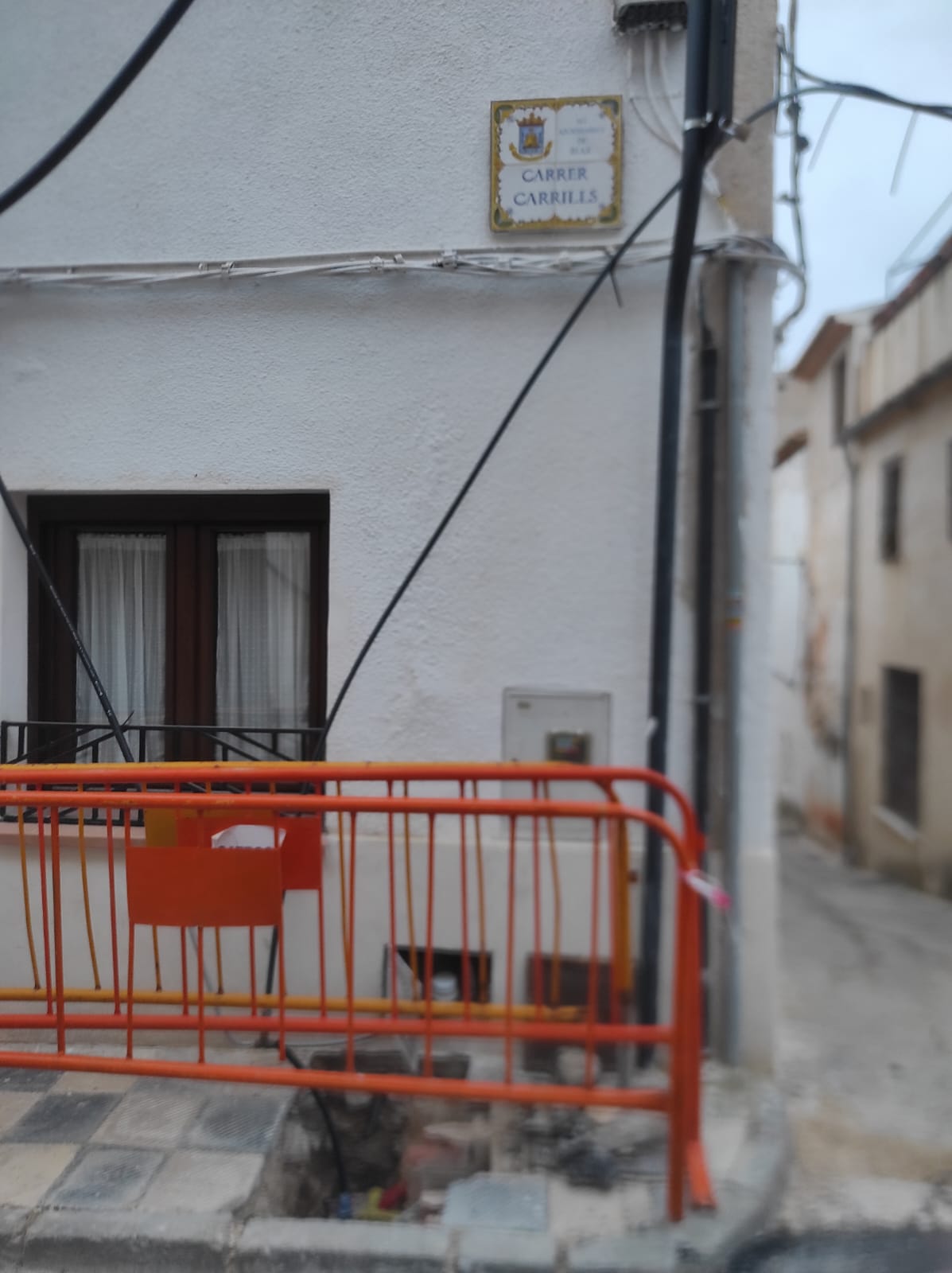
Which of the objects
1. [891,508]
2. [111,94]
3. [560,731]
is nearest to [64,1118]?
[560,731]

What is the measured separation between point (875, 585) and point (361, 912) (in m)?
8.06

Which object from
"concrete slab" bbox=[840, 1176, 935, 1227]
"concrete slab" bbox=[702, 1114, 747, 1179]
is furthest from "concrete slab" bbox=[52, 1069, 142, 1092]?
"concrete slab" bbox=[840, 1176, 935, 1227]

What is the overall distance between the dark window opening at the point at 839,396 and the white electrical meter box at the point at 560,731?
27.7 feet

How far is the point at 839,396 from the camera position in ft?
35.9

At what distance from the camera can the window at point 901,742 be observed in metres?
9.27

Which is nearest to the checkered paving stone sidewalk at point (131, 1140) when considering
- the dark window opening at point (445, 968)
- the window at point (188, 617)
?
the dark window opening at point (445, 968)

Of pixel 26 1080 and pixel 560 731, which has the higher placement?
pixel 560 731

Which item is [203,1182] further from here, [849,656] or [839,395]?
[839,395]

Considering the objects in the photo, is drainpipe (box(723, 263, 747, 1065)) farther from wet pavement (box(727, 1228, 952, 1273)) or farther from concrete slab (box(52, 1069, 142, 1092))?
concrete slab (box(52, 1069, 142, 1092))

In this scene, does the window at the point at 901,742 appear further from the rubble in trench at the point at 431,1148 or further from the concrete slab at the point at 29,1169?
the concrete slab at the point at 29,1169

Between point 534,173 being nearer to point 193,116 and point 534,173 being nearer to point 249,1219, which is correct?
point 193,116

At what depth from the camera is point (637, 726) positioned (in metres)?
3.69

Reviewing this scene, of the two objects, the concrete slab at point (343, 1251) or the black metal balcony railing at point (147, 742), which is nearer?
the concrete slab at point (343, 1251)

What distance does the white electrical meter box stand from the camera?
3.70 m
